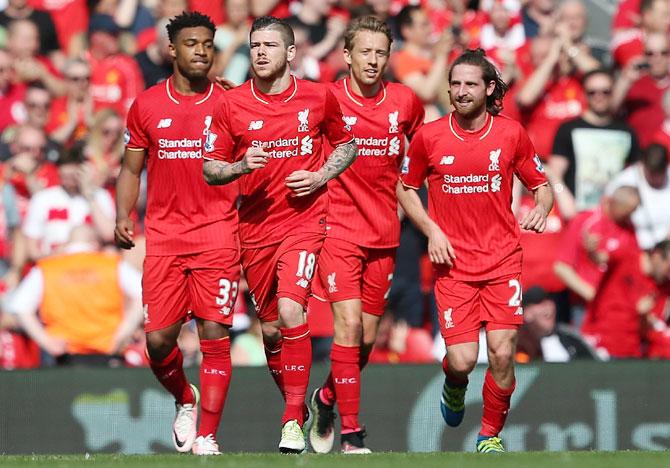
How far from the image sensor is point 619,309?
13586mm

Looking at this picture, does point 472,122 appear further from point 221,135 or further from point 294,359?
point 294,359

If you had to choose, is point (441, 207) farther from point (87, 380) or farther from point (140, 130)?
point (87, 380)

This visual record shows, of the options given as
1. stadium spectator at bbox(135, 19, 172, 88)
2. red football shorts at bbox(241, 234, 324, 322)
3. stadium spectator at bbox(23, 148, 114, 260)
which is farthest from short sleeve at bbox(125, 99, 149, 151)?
stadium spectator at bbox(135, 19, 172, 88)

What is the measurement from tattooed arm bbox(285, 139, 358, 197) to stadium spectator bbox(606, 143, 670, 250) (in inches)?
195

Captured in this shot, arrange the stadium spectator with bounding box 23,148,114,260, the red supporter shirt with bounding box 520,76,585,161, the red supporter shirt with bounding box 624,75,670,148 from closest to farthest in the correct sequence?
the stadium spectator with bounding box 23,148,114,260 → the red supporter shirt with bounding box 520,76,585,161 → the red supporter shirt with bounding box 624,75,670,148

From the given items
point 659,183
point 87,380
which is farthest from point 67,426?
point 659,183

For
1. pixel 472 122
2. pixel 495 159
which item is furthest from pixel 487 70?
pixel 495 159

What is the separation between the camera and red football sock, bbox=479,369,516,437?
33.0 feet

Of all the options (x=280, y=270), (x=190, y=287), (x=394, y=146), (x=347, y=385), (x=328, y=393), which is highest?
(x=394, y=146)

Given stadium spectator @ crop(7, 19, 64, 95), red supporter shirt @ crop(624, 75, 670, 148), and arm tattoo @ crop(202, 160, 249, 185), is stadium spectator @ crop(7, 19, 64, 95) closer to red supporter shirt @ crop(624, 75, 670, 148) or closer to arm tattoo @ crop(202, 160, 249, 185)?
red supporter shirt @ crop(624, 75, 670, 148)

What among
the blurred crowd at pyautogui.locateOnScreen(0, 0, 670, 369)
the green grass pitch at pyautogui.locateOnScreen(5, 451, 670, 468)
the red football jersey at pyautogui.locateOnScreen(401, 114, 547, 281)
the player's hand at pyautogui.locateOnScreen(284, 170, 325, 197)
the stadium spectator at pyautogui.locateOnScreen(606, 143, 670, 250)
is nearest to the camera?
the green grass pitch at pyautogui.locateOnScreen(5, 451, 670, 468)

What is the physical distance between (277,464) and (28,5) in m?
8.46

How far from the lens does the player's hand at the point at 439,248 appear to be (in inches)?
385

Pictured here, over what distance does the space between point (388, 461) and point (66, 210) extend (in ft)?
19.2
